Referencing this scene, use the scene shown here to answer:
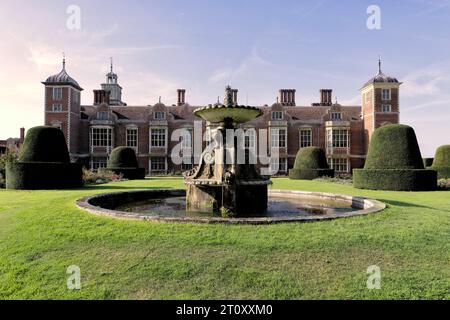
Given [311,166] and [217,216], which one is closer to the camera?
[217,216]

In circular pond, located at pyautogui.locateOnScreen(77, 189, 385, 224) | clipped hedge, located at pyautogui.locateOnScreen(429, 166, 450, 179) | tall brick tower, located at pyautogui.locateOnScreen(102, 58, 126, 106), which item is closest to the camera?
circular pond, located at pyautogui.locateOnScreen(77, 189, 385, 224)

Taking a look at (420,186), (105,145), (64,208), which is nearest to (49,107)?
(105,145)

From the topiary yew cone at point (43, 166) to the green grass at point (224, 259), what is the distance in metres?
11.2

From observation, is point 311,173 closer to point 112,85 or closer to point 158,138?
point 158,138

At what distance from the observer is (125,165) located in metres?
26.6

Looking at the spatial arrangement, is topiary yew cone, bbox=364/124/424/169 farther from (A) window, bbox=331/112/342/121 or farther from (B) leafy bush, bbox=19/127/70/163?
(A) window, bbox=331/112/342/121

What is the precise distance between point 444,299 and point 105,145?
37892 millimetres

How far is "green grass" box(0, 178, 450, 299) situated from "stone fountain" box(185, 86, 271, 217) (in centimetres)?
242

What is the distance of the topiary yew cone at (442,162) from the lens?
72.0ft

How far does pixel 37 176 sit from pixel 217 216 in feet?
42.0

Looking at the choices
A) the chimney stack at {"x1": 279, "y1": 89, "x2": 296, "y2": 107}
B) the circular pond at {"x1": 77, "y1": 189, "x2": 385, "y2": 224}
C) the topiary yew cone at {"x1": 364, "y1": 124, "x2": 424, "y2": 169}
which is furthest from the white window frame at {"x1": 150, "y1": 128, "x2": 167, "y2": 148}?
the circular pond at {"x1": 77, "y1": 189, "x2": 385, "y2": 224}

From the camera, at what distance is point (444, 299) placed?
3344mm

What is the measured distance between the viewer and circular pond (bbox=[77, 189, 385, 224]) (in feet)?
19.9

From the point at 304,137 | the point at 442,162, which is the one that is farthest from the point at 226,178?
the point at 304,137
